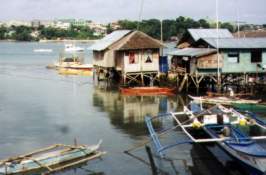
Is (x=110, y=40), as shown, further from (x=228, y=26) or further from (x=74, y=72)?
(x=228, y=26)

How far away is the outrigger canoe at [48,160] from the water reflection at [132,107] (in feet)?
18.2

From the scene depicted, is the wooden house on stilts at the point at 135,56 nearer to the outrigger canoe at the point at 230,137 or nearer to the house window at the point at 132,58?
the house window at the point at 132,58

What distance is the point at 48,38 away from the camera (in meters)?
195

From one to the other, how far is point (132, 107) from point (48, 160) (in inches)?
590

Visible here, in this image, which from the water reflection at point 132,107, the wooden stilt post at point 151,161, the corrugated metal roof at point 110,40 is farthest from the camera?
the corrugated metal roof at point 110,40

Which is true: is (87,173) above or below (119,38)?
below

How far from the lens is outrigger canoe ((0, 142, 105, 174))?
18.5 meters

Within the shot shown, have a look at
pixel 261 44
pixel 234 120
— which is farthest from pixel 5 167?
pixel 261 44

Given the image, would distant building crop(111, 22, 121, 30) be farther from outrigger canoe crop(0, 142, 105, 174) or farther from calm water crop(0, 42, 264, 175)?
outrigger canoe crop(0, 142, 105, 174)

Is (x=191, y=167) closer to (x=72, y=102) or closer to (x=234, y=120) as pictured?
(x=234, y=120)

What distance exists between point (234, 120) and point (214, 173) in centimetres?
497

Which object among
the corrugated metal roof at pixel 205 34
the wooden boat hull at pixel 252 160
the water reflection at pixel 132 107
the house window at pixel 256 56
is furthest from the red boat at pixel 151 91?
the wooden boat hull at pixel 252 160

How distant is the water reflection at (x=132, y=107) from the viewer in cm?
2791

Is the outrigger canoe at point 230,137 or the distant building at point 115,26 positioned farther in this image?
the distant building at point 115,26
